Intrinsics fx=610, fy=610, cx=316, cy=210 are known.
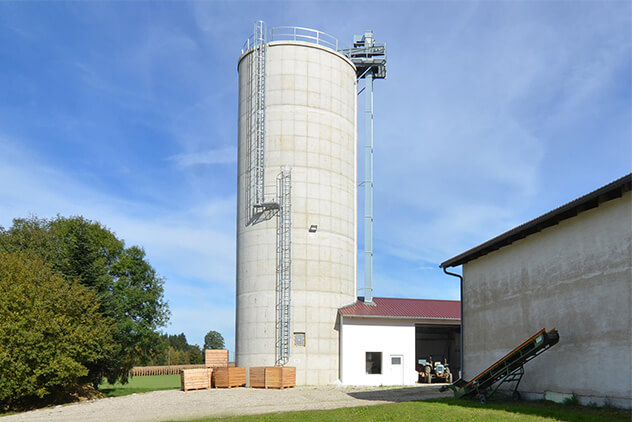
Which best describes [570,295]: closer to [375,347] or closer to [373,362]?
[375,347]

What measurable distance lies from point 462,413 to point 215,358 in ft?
85.6

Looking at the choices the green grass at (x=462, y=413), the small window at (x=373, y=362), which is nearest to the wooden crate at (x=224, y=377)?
the small window at (x=373, y=362)

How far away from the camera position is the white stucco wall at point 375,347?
40031 millimetres

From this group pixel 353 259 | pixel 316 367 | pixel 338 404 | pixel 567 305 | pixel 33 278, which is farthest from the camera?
pixel 353 259

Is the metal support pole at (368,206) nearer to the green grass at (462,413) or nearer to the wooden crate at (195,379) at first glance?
the wooden crate at (195,379)

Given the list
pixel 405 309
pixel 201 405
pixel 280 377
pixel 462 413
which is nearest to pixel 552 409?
pixel 462 413

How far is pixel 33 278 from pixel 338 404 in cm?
1880

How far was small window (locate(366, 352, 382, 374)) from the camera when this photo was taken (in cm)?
4062

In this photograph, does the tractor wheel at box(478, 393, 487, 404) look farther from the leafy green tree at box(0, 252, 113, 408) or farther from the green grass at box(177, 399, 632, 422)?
the leafy green tree at box(0, 252, 113, 408)

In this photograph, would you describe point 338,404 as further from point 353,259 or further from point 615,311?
point 353,259

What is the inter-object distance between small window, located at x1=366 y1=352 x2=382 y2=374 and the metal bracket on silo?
4.09 m

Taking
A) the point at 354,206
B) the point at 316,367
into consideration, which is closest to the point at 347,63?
the point at 354,206

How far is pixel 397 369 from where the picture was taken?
133 feet

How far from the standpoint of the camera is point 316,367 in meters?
39.6
